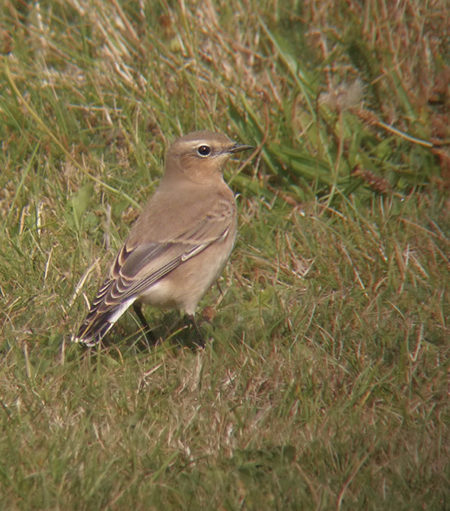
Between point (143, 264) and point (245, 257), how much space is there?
120cm

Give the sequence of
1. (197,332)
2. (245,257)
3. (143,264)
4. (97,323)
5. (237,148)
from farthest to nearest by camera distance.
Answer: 1. (245,257)
2. (237,148)
3. (197,332)
4. (143,264)
5. (97,323)

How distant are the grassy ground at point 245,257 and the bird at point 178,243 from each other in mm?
304

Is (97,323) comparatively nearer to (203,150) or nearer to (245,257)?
(245,257)

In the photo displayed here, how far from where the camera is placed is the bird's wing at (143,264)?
226 inches

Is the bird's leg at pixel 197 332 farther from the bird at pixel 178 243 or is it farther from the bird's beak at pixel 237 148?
the bird's beak at pixel 237 148

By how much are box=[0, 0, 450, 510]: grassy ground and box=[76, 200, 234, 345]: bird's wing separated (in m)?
0.28

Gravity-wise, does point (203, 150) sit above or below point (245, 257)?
above

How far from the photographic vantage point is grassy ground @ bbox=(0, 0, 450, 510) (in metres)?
4.68

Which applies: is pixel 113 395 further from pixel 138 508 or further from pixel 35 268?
pixel 35 268

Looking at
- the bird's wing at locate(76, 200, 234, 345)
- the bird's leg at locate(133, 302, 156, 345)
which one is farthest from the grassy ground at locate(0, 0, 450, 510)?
the bird's wing at locate(76, 200, 234, 345)

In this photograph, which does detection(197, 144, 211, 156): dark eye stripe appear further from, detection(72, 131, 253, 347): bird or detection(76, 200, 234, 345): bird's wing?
detection(76, 200, 234, 345): bird's wing

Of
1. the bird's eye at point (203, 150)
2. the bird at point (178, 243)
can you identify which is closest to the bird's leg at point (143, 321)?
the bird at point (178, 243)

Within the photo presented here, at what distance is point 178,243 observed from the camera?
6.29 metres

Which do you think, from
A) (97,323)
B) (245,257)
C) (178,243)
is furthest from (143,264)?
(245,257)
